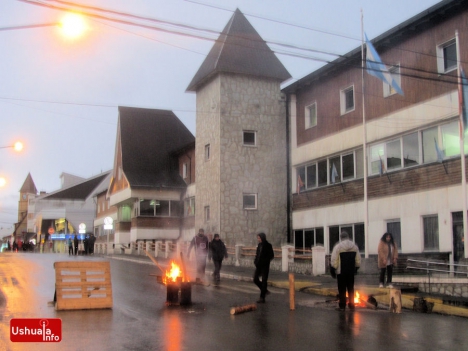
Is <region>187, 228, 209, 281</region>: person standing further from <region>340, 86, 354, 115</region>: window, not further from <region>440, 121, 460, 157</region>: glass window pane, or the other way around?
<region>340, 86, 354, 115</region>: window

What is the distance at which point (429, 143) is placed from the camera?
22.2 m

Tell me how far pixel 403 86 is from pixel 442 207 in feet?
17.2

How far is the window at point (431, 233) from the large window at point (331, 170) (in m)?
4.48

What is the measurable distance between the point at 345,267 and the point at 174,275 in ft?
13.1

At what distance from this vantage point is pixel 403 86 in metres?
23.5

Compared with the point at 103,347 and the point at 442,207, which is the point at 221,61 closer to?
the point at 442,207

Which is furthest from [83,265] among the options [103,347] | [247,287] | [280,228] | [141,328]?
[280,228]

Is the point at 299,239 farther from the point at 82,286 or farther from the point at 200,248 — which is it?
the point at 82,286

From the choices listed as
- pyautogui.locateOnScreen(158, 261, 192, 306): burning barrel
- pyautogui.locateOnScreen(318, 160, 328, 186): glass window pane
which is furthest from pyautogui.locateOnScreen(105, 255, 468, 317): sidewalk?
pyautogui.locateOnScreen(318, 160, 328, 186): glass window pane

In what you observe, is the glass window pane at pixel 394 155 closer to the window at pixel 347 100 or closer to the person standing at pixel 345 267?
the window at pixel 347 100

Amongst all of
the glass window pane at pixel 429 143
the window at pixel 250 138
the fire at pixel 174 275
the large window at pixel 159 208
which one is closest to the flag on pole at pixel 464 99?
the glass window pane at pixel 429 143

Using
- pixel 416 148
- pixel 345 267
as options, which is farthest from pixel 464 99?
pixel 345 267

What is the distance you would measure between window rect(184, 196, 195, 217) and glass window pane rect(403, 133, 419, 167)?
20826mm
